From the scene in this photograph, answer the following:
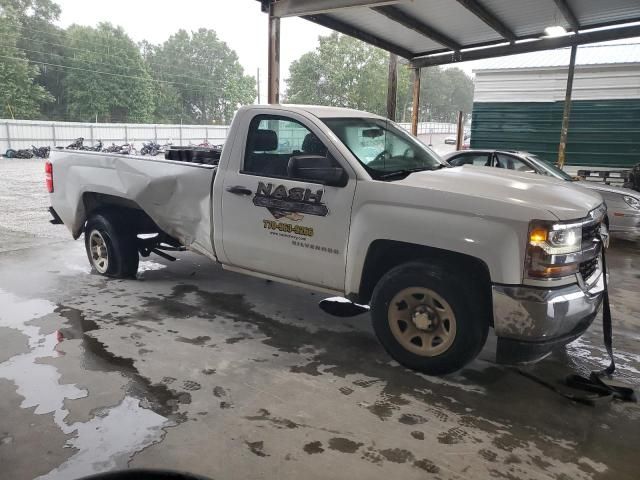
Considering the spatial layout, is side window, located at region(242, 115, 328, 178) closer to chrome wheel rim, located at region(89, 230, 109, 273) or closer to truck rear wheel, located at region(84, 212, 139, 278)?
truck rear wheel, located at region(84, 212, 139, 278)

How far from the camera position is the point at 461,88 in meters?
92.2

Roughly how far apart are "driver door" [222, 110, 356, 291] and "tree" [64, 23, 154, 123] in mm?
55742

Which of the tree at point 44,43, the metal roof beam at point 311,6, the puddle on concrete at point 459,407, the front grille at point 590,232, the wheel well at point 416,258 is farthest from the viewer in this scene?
the tree at point 44,43

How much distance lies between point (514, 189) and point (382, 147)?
1.25 meters

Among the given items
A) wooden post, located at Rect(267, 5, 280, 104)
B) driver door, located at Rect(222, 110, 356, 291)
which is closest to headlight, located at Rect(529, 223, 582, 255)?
driver door, located at Rect(222, 110, 356, 291)

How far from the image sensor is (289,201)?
13.5ft

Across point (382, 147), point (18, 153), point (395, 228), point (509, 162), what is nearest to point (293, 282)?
point (395, 228)

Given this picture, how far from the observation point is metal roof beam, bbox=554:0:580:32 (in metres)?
9.04

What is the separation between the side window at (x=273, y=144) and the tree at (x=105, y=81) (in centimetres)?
5569

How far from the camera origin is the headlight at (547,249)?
3127 mm

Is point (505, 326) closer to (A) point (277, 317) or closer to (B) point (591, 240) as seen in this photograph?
(B) point (591, 240)

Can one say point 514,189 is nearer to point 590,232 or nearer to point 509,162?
point 590,232

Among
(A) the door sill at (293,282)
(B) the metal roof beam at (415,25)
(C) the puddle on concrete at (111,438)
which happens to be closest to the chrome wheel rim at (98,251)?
(A) the door sill at (293,282)

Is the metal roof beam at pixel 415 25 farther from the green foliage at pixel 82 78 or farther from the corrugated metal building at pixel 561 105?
the green foliage at pixel 82 78
